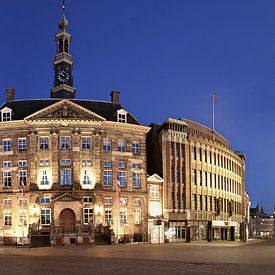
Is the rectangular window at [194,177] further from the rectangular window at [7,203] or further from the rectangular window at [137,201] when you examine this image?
the rectangular window at [7,203]

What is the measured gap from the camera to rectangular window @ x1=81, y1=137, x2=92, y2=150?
228 feet

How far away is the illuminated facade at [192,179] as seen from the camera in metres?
75.4

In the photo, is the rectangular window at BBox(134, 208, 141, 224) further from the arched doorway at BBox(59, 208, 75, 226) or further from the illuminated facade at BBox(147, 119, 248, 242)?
the arched doorway at BBox(59, 208, 75, 226)

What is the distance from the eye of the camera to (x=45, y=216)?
67.1 m

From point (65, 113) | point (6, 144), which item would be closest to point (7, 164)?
point (6, 144)

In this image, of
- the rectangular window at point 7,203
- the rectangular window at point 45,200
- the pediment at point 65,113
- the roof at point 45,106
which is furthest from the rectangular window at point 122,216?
the rectangular window at point 7,203

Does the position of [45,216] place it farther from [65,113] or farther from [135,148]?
[135,148]

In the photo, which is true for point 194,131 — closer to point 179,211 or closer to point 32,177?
point 179,211

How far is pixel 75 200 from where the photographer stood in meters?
66.4

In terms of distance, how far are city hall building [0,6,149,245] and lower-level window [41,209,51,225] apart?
0.42 ft

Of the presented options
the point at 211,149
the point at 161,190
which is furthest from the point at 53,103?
the point at 211,149

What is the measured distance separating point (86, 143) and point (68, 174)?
4.79 metres

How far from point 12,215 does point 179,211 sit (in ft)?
77.1

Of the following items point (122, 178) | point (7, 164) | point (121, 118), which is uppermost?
point (121, 118)
